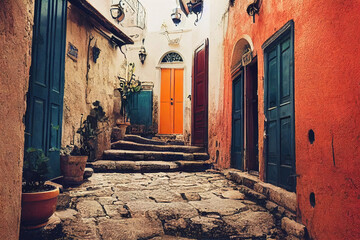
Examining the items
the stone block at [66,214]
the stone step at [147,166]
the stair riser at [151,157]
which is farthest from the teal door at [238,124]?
the stone block at [66,214]

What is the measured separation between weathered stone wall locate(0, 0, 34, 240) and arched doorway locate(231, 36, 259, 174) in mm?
3427

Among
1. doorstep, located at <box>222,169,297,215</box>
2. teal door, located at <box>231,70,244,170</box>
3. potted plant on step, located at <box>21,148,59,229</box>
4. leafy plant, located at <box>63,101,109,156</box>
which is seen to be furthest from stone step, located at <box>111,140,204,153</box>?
potted plant on step, located at <box>21,148,59,229</box>

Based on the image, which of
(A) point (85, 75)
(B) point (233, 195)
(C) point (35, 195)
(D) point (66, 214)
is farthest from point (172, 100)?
(C) point (35, 195)

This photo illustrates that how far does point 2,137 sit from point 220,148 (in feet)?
16.0

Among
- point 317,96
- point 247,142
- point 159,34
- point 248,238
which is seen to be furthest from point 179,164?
point 159,34

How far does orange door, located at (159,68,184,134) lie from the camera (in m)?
10.8

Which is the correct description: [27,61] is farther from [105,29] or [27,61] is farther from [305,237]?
[105,29]

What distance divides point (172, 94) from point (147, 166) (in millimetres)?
5397

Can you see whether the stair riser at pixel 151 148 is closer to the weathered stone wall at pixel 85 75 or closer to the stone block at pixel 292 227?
the weathered stone wall at pixel 85 75

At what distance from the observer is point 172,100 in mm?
10820

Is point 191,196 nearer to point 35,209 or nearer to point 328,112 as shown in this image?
point 35,209

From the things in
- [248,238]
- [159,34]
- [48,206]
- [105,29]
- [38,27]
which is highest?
[159,34]

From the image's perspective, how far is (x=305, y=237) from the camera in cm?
220

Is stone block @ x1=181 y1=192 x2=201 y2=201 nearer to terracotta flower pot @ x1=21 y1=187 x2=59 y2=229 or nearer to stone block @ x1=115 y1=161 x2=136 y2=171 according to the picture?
terracotta flower pot @ x1=21 y1=187 x2=59 y2=229
